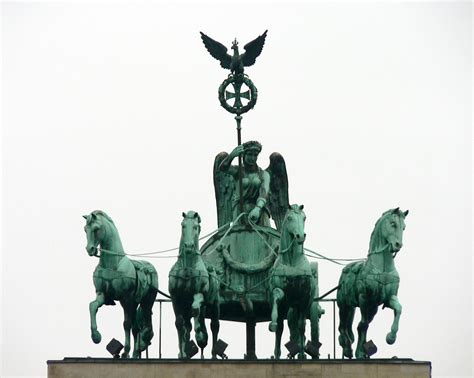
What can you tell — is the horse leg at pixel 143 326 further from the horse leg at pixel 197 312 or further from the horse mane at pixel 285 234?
the horse mane at pixel 285 234

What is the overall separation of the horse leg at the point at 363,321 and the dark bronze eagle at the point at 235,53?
6.09 meters

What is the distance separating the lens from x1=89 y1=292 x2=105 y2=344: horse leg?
50125 millimetres

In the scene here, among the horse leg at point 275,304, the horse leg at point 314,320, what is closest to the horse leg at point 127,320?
the horse leg at point 275,304

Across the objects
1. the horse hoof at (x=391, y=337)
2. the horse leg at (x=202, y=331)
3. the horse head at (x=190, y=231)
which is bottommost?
the horse hoof at (x=391, y=337)

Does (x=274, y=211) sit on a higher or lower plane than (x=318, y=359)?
higher

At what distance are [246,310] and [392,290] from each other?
324 cm

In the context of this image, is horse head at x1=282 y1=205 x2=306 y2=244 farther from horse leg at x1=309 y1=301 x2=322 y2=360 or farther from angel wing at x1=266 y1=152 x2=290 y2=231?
angel wing at x1=266 y1=152 x2=290 y2=231

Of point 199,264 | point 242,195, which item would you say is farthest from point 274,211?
point 199,264

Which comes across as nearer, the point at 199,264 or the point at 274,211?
the point at 199,264

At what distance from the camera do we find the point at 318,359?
4994 centimetres

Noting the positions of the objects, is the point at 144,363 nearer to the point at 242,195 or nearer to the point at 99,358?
the point at 99,358

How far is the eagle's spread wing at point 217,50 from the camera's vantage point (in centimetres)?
5516

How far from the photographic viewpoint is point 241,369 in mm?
49781

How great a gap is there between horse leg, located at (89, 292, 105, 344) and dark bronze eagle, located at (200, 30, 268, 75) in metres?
6.35
